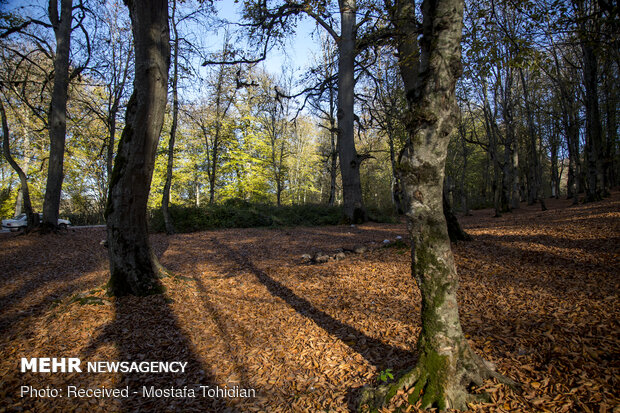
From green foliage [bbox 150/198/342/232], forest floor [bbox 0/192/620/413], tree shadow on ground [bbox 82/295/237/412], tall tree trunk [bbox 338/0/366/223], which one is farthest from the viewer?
green foliage [bbox 150/198/342/232]

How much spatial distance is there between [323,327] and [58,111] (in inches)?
515

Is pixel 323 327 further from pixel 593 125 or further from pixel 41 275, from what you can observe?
pixel 593 125

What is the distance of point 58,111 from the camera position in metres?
10.6

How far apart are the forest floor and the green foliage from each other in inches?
270

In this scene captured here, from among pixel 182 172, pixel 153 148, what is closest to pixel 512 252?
pixel 153 148

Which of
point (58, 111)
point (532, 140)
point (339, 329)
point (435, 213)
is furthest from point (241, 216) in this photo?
point (532, 140)

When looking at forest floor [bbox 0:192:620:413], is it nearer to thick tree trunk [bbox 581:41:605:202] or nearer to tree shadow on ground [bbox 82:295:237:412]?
tree shadow on ground [bbox 82:295:237:412]

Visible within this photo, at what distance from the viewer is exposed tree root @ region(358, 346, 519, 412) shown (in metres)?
2.08

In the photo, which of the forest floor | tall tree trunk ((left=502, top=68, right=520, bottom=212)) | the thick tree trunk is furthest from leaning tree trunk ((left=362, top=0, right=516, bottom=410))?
tall tree trunk ((left=502, top=68, right=520, bottom=212))

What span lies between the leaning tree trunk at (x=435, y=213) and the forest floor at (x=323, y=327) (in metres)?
0.31

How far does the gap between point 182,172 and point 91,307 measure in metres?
22.5

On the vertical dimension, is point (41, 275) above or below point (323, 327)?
above

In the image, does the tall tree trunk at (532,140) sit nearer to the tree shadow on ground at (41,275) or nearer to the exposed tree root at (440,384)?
the exposed tree root at (440,384)

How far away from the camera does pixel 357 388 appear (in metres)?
2.50
